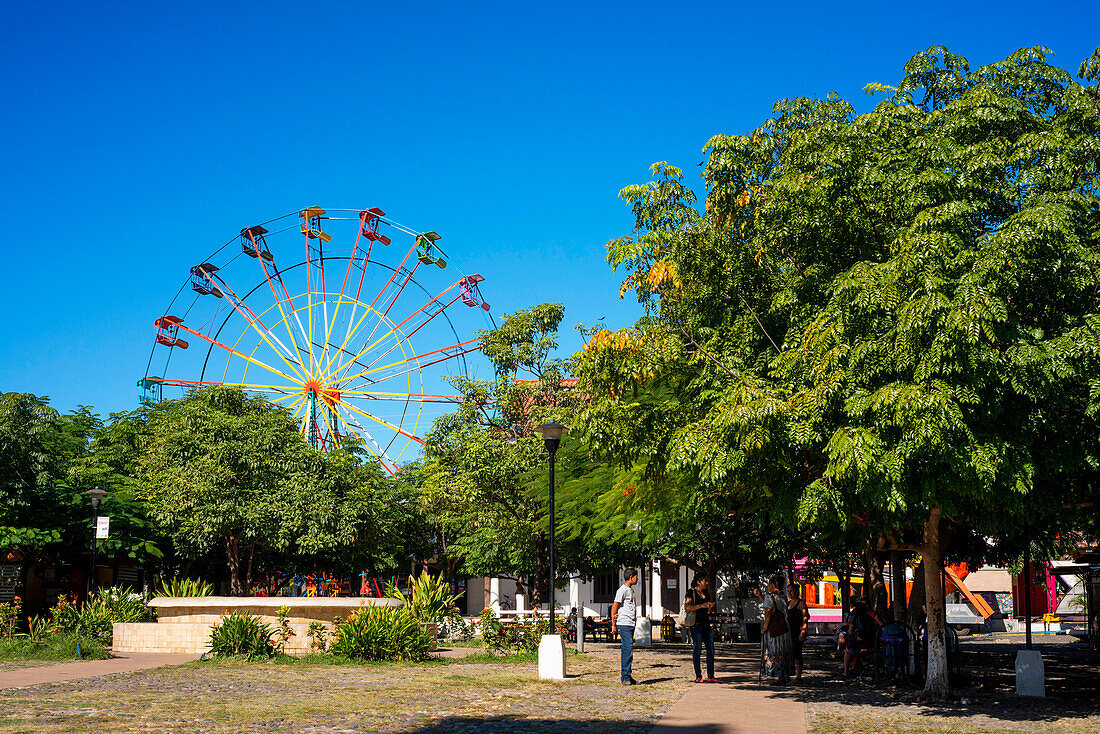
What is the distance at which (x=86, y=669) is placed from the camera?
16.4m

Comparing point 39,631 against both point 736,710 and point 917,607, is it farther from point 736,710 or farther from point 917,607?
point 917,607

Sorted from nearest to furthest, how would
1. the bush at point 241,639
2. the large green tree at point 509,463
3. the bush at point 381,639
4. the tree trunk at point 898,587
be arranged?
the bush at point 381,639 → the bush at point 241,639 → the tree trunk at point 898,587 → the large green tree at point 509,463

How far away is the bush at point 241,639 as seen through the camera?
18.3 m

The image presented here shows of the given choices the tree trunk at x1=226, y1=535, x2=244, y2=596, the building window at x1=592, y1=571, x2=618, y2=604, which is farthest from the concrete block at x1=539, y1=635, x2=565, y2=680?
the building window at x1=592, y1=571, x2=618, y2=604

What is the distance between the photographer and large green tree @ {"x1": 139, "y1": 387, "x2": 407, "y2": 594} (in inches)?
1272

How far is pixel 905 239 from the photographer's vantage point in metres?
10.9

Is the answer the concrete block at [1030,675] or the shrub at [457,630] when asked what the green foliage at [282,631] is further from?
the concrete block at [1030,675]

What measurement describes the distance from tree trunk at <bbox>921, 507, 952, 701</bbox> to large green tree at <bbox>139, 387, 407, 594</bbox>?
75.3ft

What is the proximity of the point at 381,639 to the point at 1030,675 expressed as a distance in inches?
435

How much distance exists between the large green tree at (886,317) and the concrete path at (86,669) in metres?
9.20

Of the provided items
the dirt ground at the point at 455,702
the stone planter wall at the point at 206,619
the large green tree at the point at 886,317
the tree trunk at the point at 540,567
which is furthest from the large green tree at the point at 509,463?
the large green tree at the point at 886,317

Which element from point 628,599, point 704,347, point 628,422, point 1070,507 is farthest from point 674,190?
point 1070,507

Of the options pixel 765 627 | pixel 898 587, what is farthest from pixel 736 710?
pixel 898 587

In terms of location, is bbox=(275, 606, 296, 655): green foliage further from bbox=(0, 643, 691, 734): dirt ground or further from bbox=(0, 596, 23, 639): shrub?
bbox=(0, 596, 23, 639): shrub
